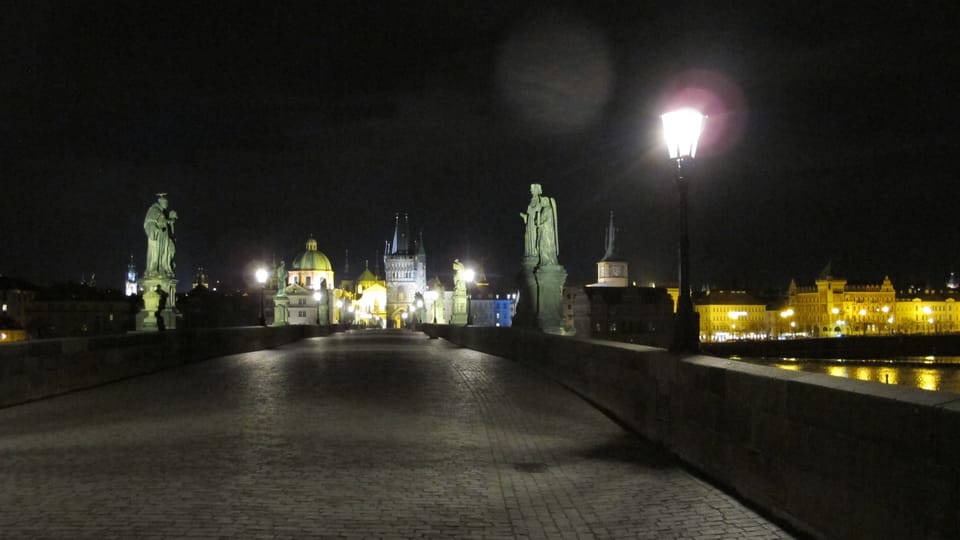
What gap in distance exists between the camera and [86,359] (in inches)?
651

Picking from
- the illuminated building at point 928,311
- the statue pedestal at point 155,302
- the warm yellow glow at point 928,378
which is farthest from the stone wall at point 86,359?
the illuminated building at point 928,311

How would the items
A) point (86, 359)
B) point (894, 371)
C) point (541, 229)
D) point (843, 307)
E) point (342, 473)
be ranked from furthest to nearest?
point (843, 307)
point (894, 371)
point (541, 229)
point (86, 359)
point (342, 473)

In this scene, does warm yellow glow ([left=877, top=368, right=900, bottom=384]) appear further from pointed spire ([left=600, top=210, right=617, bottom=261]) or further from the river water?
pointed spire ([left=600, top=210, right=617, bottom=261])

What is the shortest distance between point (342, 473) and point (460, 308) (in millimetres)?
47808

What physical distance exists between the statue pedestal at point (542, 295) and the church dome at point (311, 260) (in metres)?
127

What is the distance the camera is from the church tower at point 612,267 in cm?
16275

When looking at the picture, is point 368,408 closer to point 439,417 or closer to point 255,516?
point 439,417

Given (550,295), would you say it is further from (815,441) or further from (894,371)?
(815,441)

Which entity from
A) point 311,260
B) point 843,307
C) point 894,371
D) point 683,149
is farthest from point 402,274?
point 683,149

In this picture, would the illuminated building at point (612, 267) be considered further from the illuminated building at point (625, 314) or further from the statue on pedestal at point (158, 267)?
the statue on pedestal at point (158, 267)

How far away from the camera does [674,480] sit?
7816 mm

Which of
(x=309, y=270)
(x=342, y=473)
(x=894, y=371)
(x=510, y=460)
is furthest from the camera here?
(x=309, y=270)

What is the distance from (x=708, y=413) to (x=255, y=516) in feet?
13.1

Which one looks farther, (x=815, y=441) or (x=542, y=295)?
(x=542, y=295)
